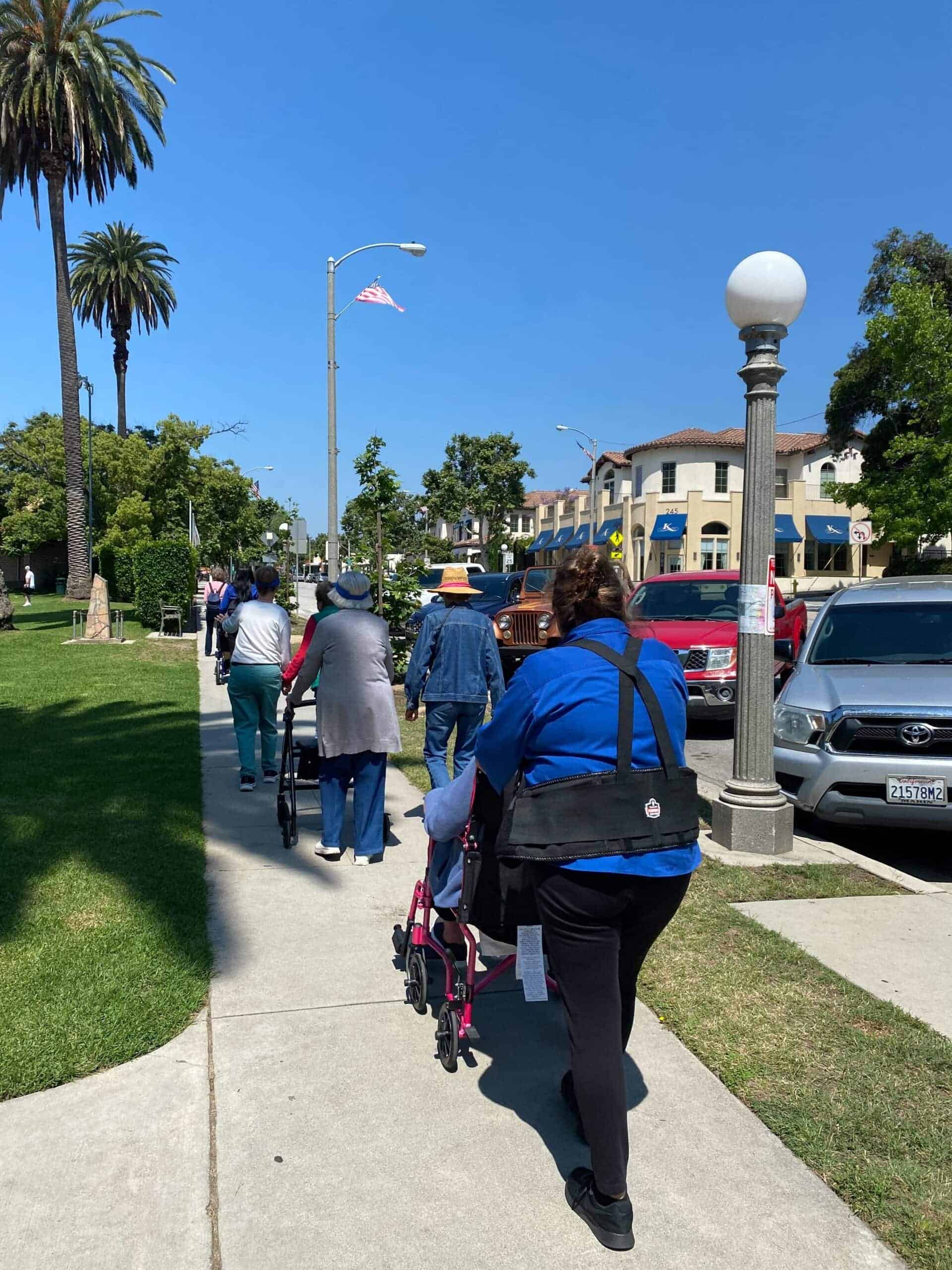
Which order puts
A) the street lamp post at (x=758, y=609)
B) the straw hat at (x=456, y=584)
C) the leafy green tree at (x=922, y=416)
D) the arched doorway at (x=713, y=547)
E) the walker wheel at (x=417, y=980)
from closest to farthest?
the walker wheel at (x=417, y=980) < the street lamp post at (x=758, y=609) < the straw hat at (x=456, y=584) < the leafy green tree at (x=922, y=416) < the arched doorway at (x=713, y=547)

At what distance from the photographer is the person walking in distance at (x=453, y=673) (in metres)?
6.61

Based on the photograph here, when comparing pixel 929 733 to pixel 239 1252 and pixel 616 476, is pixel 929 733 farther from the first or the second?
pixel 616 476

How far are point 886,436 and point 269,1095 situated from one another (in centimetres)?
4156

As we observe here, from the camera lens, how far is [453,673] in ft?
21.7

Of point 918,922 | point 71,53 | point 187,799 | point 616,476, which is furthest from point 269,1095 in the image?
point 616,476

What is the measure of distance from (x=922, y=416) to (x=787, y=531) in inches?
907

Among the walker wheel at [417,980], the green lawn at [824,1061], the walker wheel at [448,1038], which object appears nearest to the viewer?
the green lawn at [824,1061]

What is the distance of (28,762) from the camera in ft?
28.6

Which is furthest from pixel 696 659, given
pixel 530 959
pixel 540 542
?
pixel 540 542

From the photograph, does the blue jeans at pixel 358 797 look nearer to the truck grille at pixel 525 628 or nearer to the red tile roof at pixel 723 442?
the truck grille at pixel 525 628

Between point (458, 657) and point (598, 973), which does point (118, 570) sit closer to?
point (458, 657)

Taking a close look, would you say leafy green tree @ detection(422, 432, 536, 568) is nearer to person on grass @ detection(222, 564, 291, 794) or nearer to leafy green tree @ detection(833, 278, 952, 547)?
leafy green tree @ detection(833, 278, 952, 547)

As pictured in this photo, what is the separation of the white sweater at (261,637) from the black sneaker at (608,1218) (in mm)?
5201

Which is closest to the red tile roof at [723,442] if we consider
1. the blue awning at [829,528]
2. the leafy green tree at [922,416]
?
the blue awning at [829,528]
